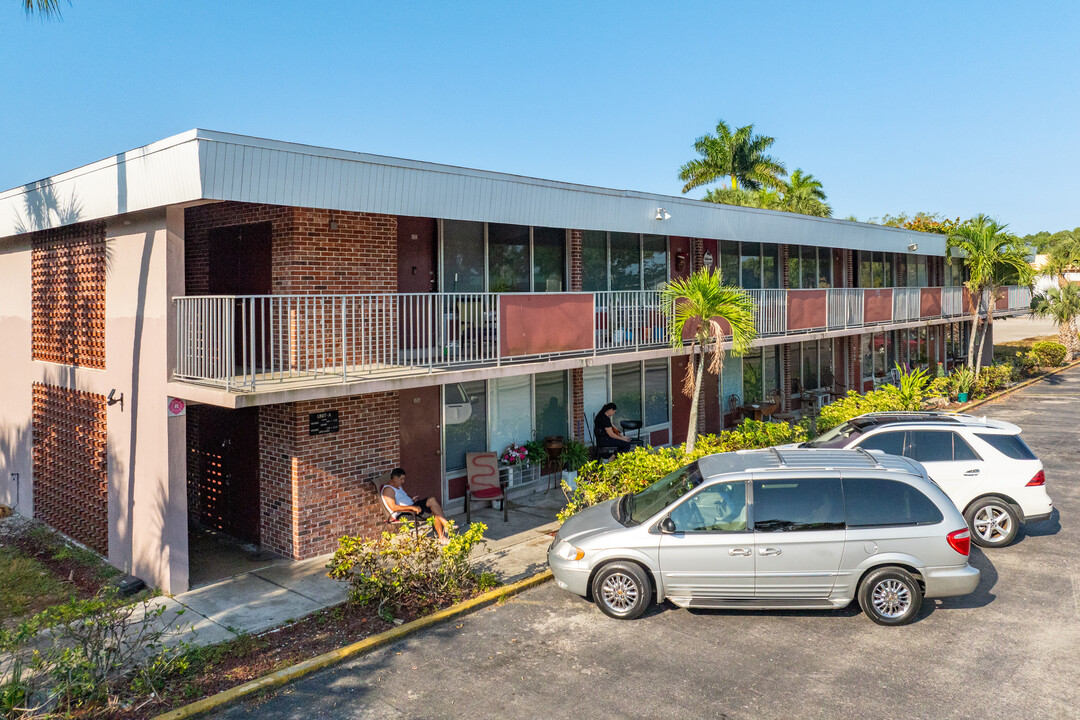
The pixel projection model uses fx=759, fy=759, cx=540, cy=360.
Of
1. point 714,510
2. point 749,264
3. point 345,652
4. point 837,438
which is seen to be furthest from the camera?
point 749,264

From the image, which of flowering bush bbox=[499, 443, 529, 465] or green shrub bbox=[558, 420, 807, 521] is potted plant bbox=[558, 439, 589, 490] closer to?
flowering bush bbox=[499, 443, 529, 465]

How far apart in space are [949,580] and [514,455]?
7176mm

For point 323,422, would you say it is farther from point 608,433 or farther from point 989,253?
point 989,253

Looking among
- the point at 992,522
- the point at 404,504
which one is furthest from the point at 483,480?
the point at 992,522

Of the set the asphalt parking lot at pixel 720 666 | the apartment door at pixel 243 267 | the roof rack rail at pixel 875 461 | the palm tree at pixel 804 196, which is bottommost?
the asphalt parking lot at pixel 720 666

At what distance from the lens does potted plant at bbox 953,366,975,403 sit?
24766mm

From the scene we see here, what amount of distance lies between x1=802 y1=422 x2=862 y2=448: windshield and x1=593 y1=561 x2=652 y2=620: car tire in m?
5.00

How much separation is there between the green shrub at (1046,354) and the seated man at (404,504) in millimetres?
33259

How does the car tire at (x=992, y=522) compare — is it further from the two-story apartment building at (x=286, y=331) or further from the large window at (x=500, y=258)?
the large window at (x=500, y=258)

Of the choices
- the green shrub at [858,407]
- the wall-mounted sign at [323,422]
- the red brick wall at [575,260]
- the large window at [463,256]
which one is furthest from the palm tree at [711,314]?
the wall-mounted sign at [323,422]

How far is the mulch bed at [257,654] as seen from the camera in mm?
6500

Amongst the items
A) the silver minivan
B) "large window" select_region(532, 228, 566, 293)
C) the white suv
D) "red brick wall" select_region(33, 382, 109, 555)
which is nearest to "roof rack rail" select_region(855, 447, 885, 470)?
the silver minivan

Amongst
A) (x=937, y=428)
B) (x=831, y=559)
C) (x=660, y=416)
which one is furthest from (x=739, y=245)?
(x=831, y=559)

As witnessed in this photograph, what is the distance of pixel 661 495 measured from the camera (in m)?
8.91
